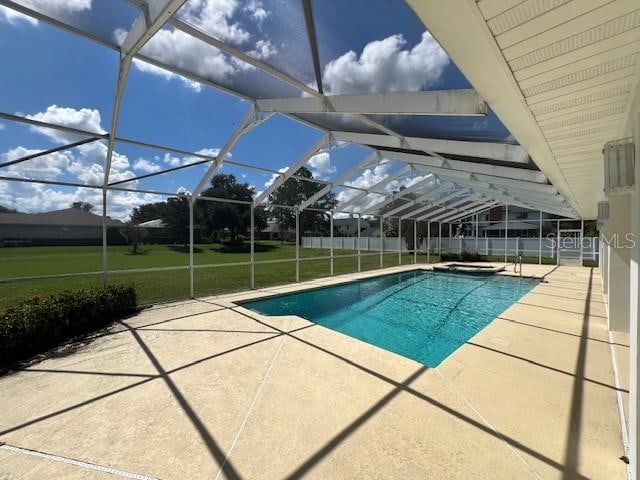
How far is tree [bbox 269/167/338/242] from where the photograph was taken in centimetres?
971

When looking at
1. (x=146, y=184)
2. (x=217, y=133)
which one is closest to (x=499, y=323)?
(x=217, y=133)

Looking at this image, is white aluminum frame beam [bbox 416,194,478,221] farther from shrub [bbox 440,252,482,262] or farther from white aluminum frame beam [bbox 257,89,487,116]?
white aluminum frame beam [bbox 257,89,487,116]

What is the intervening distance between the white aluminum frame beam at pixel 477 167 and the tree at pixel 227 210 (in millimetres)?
5694

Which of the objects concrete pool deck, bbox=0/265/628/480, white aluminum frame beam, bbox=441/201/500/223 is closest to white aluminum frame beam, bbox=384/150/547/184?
concrete pool deck, bbox=0/265/628/480

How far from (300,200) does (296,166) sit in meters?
3.41

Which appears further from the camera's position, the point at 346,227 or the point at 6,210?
the point at 346,227

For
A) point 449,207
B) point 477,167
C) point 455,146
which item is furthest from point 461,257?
point 455,146

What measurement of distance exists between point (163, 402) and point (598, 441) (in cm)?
Answer: 364

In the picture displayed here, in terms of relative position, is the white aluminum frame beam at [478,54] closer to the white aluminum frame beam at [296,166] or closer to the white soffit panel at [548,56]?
the white soffit panel at [548,56]

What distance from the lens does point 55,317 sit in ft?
15.8

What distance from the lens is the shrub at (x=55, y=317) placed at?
414 centimetres

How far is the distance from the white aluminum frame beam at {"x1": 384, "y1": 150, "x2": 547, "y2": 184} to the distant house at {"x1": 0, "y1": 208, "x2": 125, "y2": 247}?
263 inches

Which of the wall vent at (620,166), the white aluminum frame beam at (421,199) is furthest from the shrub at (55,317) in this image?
the white aluminum frame beam at (421,199)

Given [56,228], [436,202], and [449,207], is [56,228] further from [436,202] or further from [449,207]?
[449,207]
